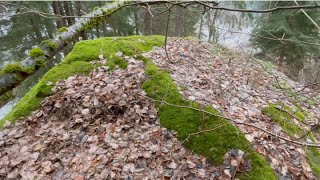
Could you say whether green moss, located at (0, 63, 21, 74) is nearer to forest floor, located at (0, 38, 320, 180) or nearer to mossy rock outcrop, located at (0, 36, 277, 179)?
mossy rock outcrop, located at (0, 36, 277, 179)

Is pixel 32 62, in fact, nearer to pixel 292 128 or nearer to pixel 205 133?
pixel 205 133

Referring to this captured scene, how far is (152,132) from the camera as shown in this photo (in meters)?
3.17

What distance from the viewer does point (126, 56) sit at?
4.59m

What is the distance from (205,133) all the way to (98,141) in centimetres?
143

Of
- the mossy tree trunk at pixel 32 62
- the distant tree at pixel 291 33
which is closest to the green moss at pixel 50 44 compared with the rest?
the mossy tree trunk at pixel 32 62

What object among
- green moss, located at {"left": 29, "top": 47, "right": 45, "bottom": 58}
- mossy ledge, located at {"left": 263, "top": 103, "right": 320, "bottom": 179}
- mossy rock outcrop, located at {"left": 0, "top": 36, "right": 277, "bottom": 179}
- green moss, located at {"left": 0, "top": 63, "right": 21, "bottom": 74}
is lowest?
mossy ledge, located at {"left": 263, "top": 103, "right": 320, "bottom": 179}

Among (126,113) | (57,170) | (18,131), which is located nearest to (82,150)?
(57,170)

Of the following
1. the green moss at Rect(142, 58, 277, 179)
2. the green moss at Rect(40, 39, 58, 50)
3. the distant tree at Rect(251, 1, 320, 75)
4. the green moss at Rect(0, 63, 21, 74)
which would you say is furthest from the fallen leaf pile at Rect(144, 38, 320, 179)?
the distant tree at Rect(251, 1, 320, 75)

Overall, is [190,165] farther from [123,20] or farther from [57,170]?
[123,20]

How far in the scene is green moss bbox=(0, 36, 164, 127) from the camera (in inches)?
147

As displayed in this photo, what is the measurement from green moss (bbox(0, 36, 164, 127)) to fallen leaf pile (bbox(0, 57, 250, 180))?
172 mm

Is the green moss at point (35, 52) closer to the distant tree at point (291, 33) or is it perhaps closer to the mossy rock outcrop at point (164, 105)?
→ the mossy rock outcrop at point (164, 105)

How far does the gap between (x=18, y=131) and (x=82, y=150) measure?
1.10 m

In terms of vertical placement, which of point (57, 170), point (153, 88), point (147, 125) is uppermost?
point (153, 88)
